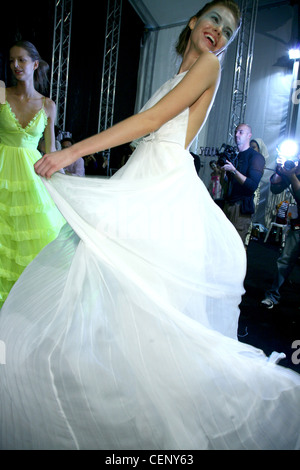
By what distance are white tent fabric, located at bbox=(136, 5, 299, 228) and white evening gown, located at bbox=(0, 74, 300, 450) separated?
330 inches

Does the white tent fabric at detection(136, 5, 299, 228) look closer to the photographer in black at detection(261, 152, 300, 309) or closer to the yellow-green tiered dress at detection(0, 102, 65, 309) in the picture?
the photographer in black at detection(261, 152, 300, 309)

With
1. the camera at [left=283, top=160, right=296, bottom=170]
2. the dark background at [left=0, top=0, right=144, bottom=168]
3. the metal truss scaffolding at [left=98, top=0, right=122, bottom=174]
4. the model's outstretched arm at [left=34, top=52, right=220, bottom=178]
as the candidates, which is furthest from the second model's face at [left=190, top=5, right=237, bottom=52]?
the metal truss scaffolding at [left=98, top=0, right=122, bottom=174]

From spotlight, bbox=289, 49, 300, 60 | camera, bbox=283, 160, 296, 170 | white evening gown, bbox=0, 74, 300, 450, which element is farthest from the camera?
spotlight, bbox=289, 49, 300, 60

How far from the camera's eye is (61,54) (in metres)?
6.26

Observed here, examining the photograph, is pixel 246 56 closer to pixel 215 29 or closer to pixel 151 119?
pixel 215 29

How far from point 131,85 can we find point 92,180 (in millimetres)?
9560

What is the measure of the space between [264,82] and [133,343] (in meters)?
9.73

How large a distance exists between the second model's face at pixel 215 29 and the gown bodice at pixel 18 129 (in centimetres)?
142

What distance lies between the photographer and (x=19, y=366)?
0.97m

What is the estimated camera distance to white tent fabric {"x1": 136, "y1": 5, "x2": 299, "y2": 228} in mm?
8773

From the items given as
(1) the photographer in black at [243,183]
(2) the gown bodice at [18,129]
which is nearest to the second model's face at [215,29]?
(2) the gown bodice at [18,129]

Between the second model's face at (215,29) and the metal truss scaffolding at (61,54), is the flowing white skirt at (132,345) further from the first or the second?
the metal truss scaffolding at (61,54)

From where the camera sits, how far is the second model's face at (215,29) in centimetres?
133
